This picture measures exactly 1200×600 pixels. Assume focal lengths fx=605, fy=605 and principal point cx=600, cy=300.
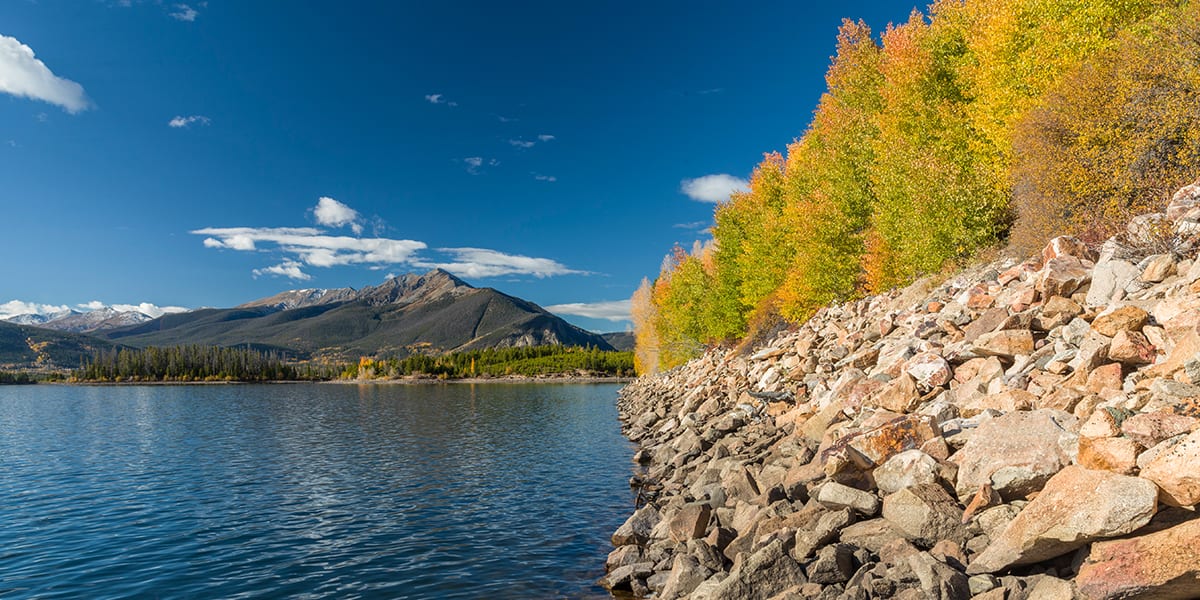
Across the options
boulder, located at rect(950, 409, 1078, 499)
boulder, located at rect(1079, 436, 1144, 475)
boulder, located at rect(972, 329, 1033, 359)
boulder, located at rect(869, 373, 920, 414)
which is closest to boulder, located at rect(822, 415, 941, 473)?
boulder, located at rect(950, 409, 1078, 499)

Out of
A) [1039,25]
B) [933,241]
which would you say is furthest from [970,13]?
[933,241]

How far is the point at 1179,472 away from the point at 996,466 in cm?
328

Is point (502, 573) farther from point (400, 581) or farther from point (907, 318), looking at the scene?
point (907, 318)

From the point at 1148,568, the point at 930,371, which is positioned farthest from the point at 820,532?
the point at 930,371

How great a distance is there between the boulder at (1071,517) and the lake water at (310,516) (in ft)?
30.4

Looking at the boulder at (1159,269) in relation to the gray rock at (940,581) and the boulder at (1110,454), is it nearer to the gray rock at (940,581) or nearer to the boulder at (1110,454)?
the boulder at (1110,454)

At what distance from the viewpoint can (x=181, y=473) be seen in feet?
110

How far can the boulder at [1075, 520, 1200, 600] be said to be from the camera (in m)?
8.20

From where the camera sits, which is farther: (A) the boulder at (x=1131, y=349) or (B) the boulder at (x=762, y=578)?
(A) the boulder at (x=1131, y=349)

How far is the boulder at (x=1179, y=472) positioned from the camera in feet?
27.4

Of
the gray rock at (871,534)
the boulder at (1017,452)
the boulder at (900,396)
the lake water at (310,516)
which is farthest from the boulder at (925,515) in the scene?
the lake water at (310,516)

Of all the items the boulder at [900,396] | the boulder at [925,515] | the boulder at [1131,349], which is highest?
the boulder at [1131,349]

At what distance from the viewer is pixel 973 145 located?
34.0 metres

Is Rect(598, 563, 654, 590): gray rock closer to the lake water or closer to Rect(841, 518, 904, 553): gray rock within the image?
the lake water
